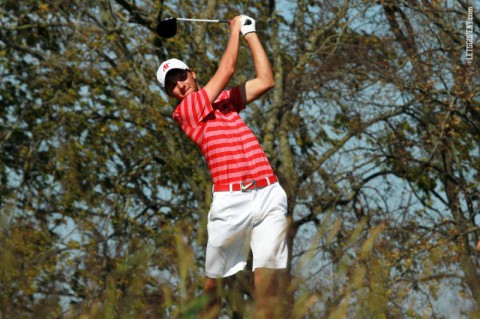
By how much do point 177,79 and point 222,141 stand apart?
504 mm

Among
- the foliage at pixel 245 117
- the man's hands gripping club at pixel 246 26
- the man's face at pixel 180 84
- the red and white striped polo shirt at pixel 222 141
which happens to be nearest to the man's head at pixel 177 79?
the man's face at pixel 180 84

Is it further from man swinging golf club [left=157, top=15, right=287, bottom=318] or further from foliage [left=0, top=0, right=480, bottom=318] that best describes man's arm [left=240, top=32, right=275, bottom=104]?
foliage [left=0, top=0, right=480, bottom=318]

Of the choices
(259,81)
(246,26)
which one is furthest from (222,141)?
(246,26)

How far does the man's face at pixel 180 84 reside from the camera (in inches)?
199

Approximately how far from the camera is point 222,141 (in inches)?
186

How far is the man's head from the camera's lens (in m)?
4.97

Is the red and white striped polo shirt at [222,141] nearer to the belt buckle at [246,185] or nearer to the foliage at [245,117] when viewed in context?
the belt buckle at [246,185]

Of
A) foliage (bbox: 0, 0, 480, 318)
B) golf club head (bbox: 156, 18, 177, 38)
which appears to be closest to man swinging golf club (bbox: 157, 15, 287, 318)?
golf club head (bbox: 156, 18, 177, 38)

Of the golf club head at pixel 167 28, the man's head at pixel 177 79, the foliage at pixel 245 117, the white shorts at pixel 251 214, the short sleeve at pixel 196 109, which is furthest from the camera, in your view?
the foliage at pixel 245 117

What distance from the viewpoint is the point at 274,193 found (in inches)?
185

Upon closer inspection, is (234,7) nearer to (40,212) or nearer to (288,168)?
(288,168)

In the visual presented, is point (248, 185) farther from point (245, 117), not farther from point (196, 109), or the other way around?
point (245, 117)

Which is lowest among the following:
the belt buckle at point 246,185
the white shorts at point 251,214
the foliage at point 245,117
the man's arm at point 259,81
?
the white shorts at point 251,214

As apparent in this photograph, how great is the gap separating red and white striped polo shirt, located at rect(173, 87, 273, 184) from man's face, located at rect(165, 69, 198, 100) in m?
0.16
